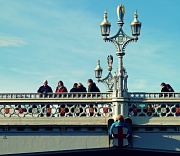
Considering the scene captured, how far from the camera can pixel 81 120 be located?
102 ft

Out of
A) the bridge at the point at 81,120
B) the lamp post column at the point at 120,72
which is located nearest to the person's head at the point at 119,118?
the bridge at the point at 81,120

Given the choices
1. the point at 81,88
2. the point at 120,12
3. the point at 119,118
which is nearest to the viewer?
the point at 119,118

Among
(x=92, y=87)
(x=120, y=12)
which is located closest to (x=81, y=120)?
(x=92, y=87)

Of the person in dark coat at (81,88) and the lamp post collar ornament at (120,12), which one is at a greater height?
the lamp post collar ornament at (120,12)

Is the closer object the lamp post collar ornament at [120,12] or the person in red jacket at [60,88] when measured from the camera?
the lamp post collar ornament at [120,12]

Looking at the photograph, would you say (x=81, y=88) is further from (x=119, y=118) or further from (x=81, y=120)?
(x=119, y=118)

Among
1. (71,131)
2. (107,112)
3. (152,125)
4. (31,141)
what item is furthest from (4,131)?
(152,125)

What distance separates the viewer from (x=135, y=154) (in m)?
33.6

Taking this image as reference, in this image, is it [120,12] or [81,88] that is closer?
[120,12]

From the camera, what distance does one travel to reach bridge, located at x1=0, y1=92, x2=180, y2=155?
3091 centimetres

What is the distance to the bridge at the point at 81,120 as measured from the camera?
101 ft

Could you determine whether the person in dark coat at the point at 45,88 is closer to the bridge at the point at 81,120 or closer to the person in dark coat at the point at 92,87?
the bridge at the point at 81,120

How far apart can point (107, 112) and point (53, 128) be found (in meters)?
2.94

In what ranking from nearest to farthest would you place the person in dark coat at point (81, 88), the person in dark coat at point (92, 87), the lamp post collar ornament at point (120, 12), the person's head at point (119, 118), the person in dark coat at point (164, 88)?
the person's head at point (119, 118)
the lamp post collar ornament at point (120, 12)
the person in dark coat at point (164, 88)
the person in dark coat at point (92, 87)
the person in dark coat at point (81, 88)
